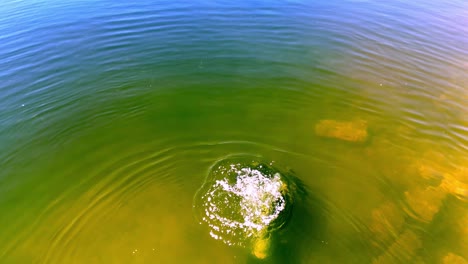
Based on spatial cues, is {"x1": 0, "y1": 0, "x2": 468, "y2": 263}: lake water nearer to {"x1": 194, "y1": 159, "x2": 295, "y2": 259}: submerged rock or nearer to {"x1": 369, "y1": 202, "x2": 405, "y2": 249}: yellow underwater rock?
{"x1": 369, "y1": 202, "x2": 405, "y2": 249}: yellow underwater rock

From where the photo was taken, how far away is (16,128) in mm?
8695

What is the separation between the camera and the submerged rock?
20.7 feet

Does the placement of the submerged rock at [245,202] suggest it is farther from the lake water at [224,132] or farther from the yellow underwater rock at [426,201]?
the yellow underwater rock at [426,201]

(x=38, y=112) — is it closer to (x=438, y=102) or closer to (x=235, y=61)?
(x=235, y=61)

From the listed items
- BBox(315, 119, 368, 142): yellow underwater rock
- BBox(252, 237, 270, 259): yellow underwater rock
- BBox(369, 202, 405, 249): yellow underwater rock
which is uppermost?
BBox(315, 119, 368, 142): yellow underwater rock

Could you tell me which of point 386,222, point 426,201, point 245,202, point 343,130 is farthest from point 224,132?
point 426,201

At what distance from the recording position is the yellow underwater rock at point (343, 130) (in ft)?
28.6

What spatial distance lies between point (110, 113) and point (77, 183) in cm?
282

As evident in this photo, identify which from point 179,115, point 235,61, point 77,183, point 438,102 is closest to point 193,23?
point 235,61

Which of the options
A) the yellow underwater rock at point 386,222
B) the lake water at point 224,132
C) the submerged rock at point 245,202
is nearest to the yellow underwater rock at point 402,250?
the lake water at point 224,132

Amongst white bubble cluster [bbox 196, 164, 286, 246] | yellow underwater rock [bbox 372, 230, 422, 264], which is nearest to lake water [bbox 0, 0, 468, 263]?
yellow underwater rock [bbox 372, 230, 422, 264]

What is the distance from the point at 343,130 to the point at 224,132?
368cm

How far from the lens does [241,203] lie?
6855mm

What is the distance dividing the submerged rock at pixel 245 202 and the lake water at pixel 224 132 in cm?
22
